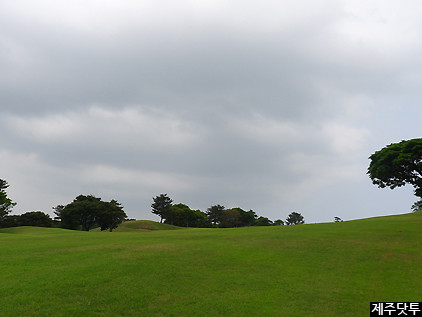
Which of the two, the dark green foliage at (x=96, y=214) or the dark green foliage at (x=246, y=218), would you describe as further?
the dark green foliage at (x=246, y=218)

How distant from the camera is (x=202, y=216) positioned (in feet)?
443

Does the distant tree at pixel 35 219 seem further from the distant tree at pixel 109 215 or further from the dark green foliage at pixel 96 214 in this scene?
the distant tree at pixel 109 215

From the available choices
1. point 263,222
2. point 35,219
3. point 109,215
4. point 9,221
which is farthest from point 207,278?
point 263,222

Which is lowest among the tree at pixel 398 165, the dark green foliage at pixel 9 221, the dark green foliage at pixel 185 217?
the dark green foliage at pixel 9 221

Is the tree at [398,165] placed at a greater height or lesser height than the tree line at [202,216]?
greater

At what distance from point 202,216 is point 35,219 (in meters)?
67.7

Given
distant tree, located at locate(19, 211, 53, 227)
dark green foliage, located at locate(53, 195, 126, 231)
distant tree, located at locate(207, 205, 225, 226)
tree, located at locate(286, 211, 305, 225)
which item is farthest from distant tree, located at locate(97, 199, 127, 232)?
tree, located at locate(286, 211, 305, 225)

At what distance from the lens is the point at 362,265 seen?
71.9 feet

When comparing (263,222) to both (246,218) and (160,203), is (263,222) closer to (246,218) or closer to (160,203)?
(246,218)

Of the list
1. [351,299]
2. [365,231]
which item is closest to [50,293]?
[351,299]

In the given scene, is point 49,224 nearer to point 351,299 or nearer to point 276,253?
point 276,253

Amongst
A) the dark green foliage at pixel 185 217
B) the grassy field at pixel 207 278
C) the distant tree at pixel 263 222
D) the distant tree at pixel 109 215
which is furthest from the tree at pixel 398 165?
the distant tree at pixel 263 222

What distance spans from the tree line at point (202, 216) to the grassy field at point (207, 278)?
99.0 metres

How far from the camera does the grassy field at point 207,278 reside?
1459 centimetres
